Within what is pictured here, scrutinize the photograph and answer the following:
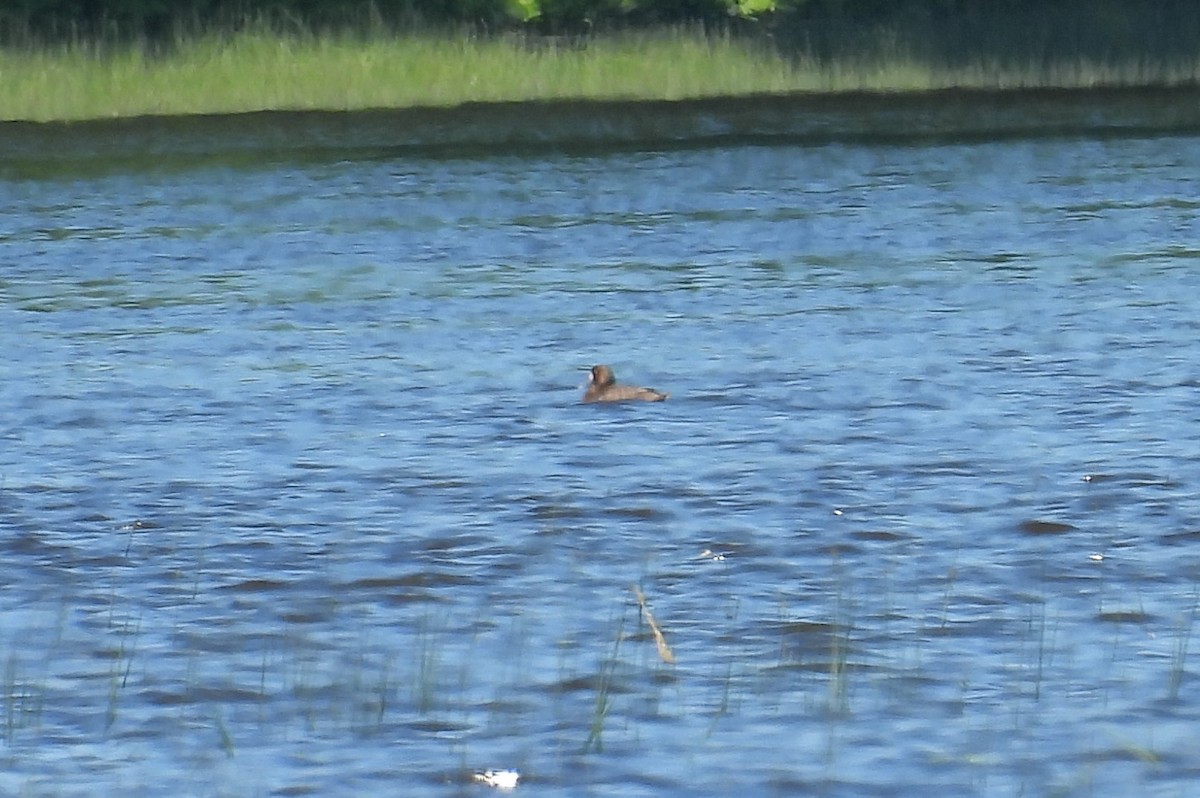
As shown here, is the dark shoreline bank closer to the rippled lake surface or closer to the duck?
the rippled lake surface

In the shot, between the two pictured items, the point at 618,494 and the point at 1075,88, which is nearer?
the point at 618,494

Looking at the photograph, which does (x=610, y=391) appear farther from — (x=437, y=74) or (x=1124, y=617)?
(x=437, y=74)

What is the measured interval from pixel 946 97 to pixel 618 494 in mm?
22982

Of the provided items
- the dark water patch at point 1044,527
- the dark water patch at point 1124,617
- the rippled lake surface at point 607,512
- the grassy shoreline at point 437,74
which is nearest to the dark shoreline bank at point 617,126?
the grassy shoreline at point 437,74

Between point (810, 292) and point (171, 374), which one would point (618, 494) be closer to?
point (171, 374)

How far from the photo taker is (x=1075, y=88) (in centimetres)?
3434

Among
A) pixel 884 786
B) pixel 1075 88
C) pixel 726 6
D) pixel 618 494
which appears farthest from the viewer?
pixel 726 6

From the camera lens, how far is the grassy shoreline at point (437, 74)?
105 feet

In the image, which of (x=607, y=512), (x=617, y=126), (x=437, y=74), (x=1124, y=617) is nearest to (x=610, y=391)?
(x=607, y=512)

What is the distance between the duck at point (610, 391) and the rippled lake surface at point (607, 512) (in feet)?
0.26

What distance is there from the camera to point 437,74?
3331 cm

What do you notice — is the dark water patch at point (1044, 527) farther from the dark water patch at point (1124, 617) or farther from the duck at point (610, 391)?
the duck at point (610, 391)

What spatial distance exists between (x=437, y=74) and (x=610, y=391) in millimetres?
20074

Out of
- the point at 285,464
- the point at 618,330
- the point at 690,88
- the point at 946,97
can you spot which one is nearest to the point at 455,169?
the point at 690,88
